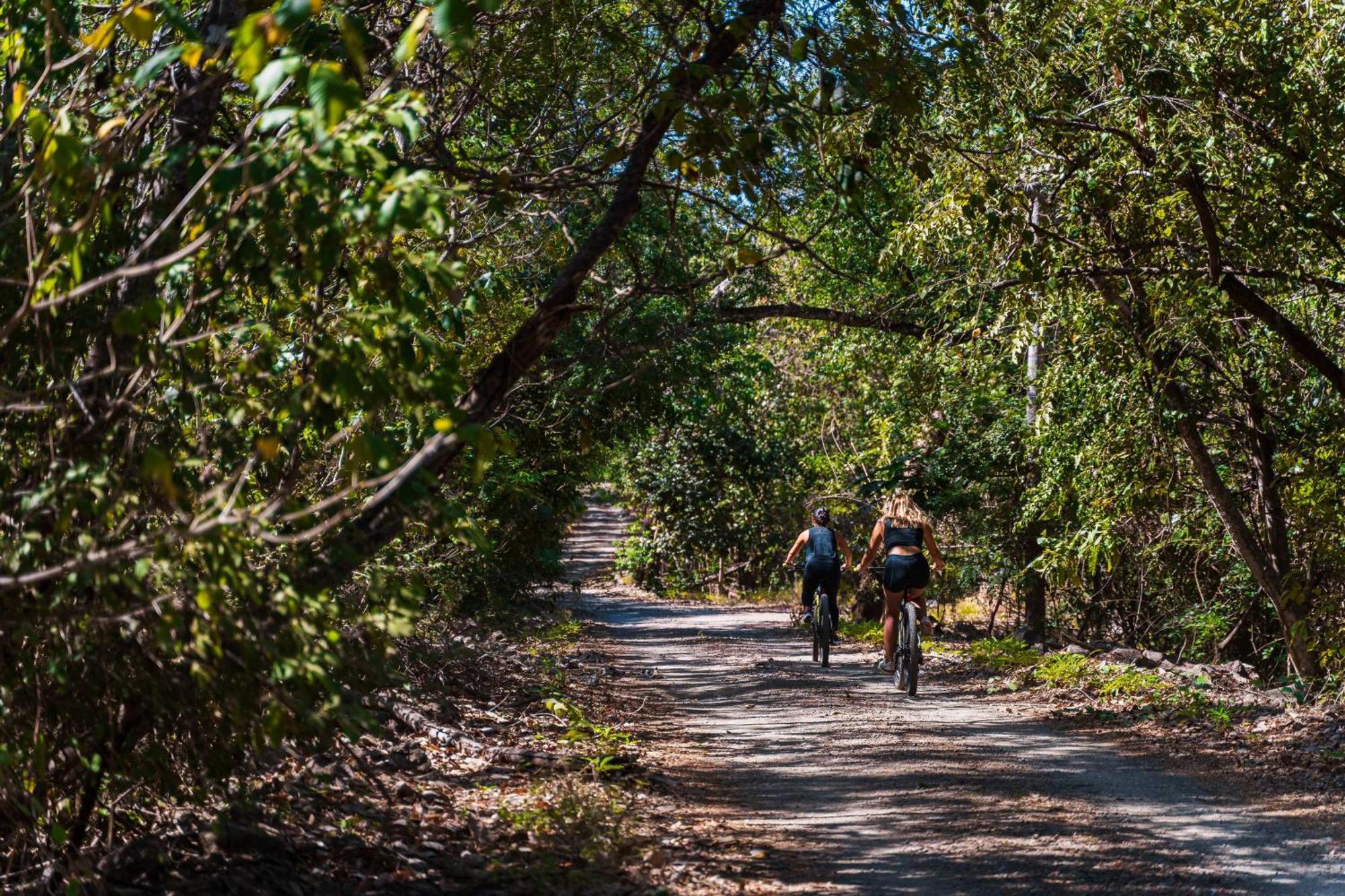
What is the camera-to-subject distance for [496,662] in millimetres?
12695

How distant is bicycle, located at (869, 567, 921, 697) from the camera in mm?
12203

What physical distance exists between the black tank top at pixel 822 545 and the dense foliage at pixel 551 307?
201cm

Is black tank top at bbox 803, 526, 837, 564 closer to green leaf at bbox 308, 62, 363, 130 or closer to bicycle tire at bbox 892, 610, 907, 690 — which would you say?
bicycle tire at bbox 892, 610, 907, 690

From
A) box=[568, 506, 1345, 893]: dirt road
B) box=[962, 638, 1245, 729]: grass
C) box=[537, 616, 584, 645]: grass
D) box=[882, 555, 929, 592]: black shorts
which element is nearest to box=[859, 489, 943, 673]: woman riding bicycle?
box=[882, 555, 929, 592]: black shorts

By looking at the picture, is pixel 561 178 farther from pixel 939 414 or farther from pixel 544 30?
pixel 939 414

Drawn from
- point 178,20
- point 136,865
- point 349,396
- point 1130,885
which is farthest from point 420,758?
point 178,20

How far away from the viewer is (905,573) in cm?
1241

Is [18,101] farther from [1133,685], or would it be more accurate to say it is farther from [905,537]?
[1133,685]

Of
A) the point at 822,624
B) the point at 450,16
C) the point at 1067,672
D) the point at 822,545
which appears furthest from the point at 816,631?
the point at 450,16

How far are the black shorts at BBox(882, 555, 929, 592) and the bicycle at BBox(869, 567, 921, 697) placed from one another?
13 centimetres

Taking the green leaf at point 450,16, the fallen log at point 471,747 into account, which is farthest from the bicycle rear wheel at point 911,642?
the green leaf at point 450,16

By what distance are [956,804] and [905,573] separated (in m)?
4.75

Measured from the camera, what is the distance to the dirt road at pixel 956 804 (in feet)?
20.7

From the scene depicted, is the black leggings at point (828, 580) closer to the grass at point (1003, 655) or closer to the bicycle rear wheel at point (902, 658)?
the grass at point (1003, 655)
